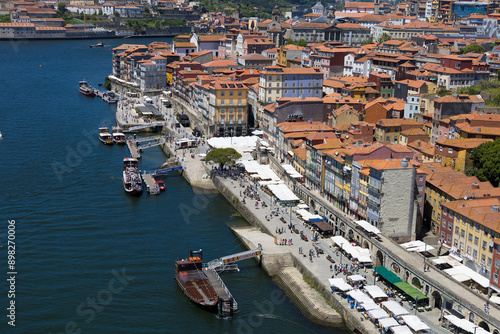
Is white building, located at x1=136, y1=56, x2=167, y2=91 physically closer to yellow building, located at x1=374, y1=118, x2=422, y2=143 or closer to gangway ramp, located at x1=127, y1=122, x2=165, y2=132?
gangway ramp, located at x1=127, y1=122, x2=165, y2=132

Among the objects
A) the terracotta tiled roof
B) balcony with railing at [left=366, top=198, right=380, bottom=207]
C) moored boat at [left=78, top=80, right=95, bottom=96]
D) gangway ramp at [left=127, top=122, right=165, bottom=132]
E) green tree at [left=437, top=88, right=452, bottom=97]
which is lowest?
gangway ramp at [left=127, top=122, right=165, bottom=132]

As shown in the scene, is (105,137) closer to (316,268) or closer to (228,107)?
(228,107)

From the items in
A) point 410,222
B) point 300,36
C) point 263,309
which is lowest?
point 263,309

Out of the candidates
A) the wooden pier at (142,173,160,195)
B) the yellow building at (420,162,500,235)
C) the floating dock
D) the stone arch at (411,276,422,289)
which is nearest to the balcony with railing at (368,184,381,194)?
the yellow building at (420,162,500,235)

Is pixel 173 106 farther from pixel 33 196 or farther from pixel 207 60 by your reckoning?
pixel 33 196

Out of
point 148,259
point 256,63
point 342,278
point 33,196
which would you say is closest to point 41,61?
point 256,63

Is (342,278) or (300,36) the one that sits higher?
(300,36)

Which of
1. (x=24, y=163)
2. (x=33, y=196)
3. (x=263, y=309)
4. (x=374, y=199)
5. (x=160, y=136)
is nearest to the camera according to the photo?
(x=263, y=309)
